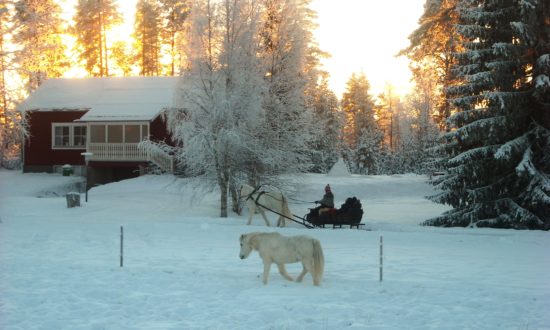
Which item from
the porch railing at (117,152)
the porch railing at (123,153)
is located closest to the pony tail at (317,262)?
the porch railing at (123,153)

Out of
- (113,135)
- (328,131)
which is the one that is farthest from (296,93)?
(328,131)

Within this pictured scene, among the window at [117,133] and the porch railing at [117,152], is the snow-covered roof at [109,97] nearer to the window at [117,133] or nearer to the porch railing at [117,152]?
the window at [117,133]

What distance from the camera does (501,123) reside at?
58.7 ft

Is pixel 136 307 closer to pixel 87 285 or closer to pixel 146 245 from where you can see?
pixel 87 285

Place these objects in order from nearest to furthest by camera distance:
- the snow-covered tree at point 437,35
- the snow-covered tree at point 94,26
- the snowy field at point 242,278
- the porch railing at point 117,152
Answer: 1. the snowy field at point 242,278
2. the snow-covered tree at point 437,35
3. the porch railing at point 117,152
4. the snow-covered tree at point 94,26

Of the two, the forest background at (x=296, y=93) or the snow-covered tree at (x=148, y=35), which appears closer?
the forest background at (x=296, y=93)

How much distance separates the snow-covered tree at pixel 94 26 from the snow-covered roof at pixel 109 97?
673 inches

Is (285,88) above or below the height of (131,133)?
above

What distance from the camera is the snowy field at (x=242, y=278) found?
311 inches

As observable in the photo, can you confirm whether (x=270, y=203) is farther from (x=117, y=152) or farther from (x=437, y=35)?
(x=117, y=152)

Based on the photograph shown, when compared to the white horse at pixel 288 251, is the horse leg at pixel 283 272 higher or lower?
lower

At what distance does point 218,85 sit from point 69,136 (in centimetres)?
2063

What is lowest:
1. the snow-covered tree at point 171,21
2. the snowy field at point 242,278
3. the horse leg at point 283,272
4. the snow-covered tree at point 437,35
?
the snowy field at point 242,278

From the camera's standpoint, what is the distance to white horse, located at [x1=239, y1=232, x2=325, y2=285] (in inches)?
392
